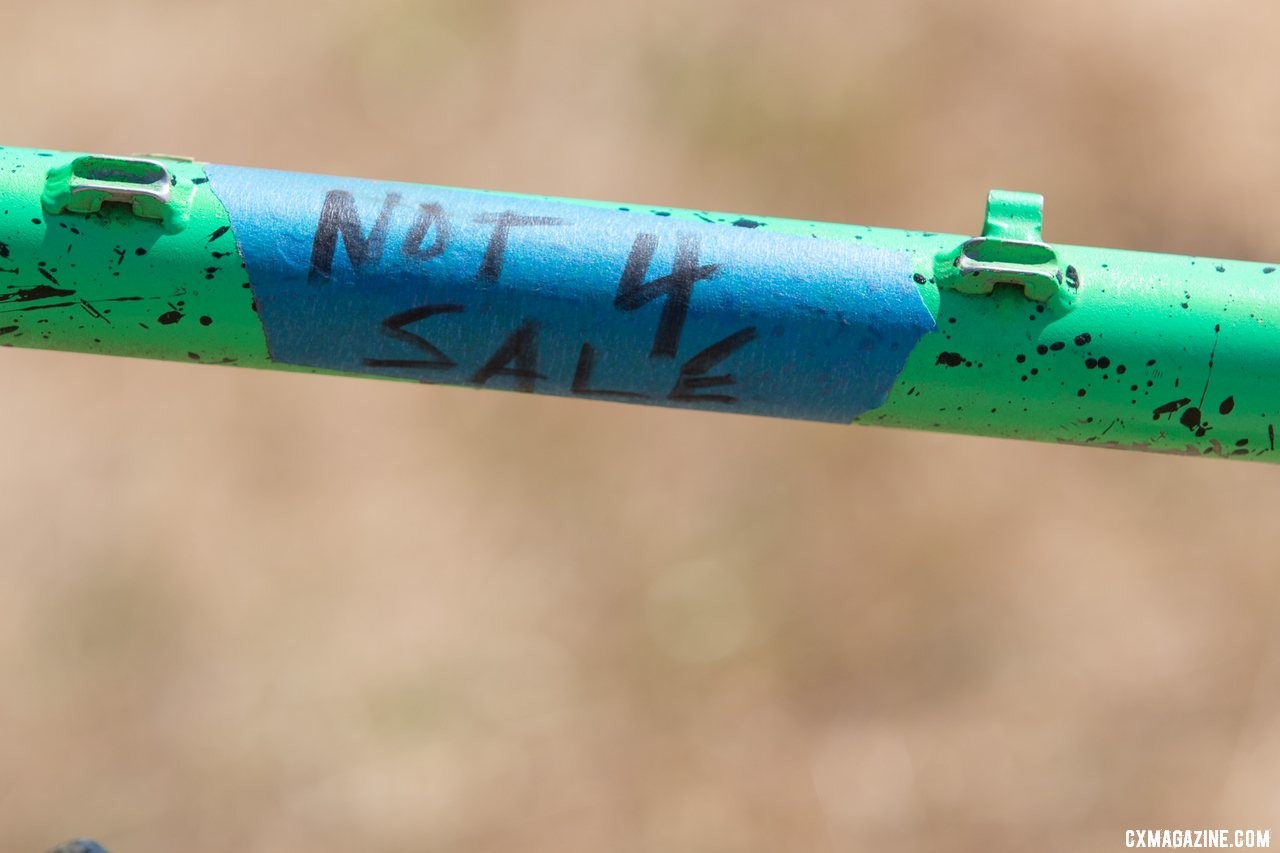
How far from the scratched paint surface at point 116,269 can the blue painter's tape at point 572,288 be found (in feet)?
0.04

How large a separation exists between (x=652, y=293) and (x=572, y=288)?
4cm

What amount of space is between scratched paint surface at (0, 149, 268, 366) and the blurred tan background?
102 cm

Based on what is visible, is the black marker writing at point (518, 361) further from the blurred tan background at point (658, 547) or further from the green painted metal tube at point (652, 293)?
the blurred tan background at point (658, 547)

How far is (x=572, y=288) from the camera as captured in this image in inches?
21.4

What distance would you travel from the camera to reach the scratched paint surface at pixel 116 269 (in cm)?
54

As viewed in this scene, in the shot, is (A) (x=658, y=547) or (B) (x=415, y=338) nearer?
(B) (x=415, y=338)

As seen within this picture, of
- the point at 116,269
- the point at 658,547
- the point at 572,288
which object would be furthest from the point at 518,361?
the point at 658,547

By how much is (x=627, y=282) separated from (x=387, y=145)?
1419 millimetres

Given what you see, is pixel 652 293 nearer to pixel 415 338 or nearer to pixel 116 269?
pixel 415 338

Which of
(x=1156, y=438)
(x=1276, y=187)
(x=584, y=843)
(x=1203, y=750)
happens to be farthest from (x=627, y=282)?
(x=1276, y=187)

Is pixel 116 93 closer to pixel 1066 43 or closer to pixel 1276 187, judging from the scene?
pixel 1066 43

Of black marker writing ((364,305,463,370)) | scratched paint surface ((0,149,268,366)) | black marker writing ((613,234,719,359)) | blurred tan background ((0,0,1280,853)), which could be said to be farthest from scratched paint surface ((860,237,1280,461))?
blurred tan background ((0,0,1280,853))

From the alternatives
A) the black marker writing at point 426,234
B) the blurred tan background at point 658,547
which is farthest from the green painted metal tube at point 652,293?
the blurred tan background at point 658,547

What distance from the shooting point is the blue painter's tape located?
54 centimetres
